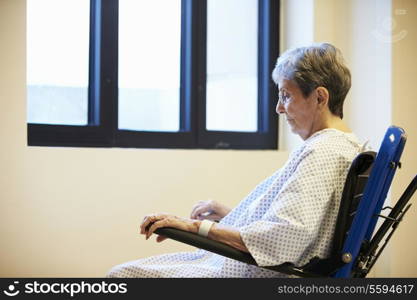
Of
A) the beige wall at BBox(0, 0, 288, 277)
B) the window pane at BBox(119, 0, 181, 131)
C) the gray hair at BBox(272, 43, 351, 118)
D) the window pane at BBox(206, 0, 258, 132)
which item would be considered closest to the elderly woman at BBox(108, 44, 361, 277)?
the gray hair at BBox(272, 43, 351, 118)

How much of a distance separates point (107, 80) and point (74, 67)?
0.18 meters

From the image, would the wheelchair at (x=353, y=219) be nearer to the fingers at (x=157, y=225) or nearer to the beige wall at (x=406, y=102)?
the fingers at (x=157, y=225)

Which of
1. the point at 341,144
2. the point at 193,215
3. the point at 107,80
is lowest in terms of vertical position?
the point at 193,215

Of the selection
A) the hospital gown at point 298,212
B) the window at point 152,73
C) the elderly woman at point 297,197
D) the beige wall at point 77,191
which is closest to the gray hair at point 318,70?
the elderly woman at point 297,197

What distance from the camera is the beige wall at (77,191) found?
2650mm

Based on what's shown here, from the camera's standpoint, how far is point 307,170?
146cm

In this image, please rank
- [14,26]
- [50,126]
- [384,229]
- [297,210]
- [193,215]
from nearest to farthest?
[297,210]
[384,229]
[193,215]
[14,26]
[50,126]

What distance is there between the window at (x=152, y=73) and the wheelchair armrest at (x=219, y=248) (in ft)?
5.42

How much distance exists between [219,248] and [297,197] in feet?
0.73

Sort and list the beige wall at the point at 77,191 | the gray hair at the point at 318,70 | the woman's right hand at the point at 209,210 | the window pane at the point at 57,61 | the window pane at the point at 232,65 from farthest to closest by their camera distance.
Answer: the window pane at the point at 232,65
the window pane at the point at 57,61
the beige wall at the point at 77,191
the woman's right hand at the point at 209,210
the gray hair at the point at 318,70

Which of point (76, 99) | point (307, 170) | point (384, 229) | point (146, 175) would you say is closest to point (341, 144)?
point (307, 170)

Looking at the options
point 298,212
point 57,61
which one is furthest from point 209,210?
point 57,61

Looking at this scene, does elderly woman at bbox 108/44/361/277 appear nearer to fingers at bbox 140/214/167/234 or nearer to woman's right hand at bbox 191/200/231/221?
fingers at bbox 140/214/167/234

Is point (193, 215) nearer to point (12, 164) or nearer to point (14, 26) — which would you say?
point (12, 164)
